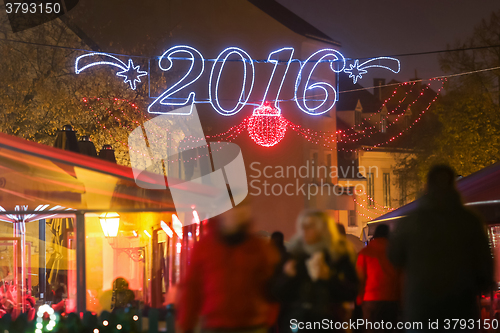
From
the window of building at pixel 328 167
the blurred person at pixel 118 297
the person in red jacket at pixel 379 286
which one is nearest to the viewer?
the person in red jacket at pixel 379 286

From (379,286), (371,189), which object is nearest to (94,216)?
(379,286)

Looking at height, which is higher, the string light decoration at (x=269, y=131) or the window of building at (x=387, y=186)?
the string light decoration at (x=269, y=131)

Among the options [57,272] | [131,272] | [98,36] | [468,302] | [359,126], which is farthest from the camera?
[359,126]

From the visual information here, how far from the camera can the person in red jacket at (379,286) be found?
6500 millimetres

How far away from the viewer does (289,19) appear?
2944 centimetres

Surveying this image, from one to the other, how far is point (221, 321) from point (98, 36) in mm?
18449

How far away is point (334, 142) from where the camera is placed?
32.0m

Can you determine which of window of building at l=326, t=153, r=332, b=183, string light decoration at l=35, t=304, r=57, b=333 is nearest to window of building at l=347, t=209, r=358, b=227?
window of building at l=326, t=153, r=332, b=183

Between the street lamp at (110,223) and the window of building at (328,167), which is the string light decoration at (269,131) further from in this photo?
the street lamp at (110,223)

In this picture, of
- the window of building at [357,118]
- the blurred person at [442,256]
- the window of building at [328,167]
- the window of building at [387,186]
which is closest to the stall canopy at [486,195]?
the blurred person at [442,256]

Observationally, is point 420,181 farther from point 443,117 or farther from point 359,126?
point 359,126

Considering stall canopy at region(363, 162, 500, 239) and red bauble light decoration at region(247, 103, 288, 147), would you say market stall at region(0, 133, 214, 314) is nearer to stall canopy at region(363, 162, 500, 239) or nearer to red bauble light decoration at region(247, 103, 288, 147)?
stall canopy at region(363, 162, 500, 239)

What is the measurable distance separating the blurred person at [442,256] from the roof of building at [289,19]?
25.1 meters

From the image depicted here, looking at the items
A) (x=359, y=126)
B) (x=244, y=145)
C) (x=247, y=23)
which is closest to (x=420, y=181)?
(x=244, y=145)
